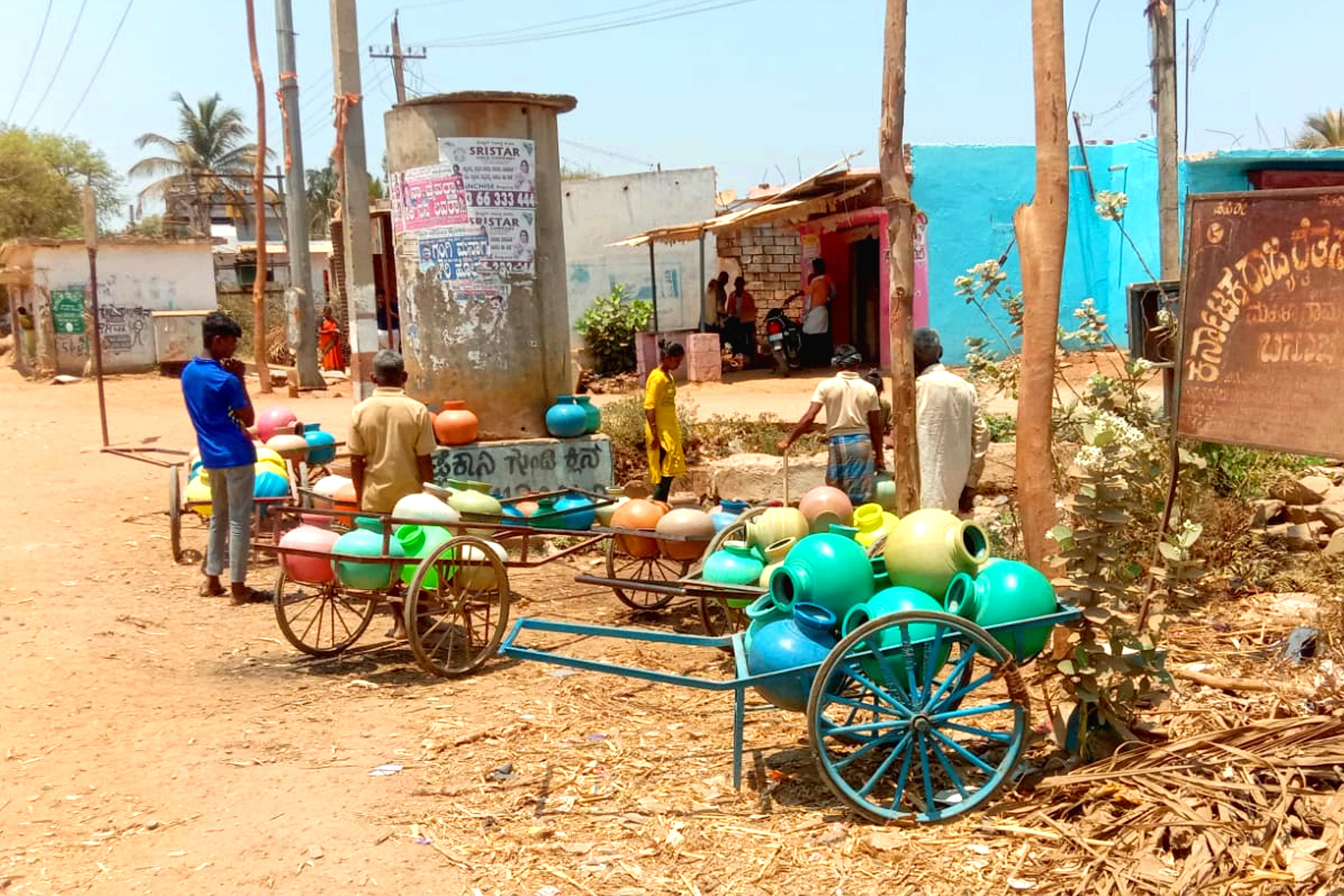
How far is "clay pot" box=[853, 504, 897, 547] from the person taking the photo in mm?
5676

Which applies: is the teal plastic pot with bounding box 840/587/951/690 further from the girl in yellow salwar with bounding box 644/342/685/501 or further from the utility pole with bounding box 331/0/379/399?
the utility pole with bounding box 331/0/379/399

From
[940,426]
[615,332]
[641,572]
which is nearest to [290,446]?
[641,572]

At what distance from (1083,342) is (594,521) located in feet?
11.4

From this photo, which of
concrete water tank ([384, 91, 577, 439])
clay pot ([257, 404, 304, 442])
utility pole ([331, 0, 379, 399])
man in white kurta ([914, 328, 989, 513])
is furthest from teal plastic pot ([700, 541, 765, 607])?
utility pole ([331, 0, 379, 399])

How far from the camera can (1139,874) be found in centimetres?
358

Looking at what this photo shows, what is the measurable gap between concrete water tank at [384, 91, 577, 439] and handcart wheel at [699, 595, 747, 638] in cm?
374

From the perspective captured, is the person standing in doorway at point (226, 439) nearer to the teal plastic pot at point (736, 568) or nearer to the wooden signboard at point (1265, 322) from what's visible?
the teal plastic pot at point (736, 568)

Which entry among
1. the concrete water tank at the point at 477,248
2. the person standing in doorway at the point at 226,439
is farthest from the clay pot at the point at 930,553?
the concrete water tank at the point at 477,248

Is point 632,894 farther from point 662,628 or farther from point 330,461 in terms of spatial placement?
point 330,461

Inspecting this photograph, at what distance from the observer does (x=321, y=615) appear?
665 cm

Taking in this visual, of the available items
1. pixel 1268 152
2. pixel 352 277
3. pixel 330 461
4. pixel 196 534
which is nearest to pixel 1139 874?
pixel 330 461

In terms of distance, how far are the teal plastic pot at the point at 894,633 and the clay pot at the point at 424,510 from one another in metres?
2.83

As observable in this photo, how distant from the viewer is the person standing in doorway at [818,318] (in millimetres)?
20875

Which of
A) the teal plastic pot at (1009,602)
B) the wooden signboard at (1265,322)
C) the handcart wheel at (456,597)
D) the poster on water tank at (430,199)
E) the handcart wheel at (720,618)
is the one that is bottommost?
the handcart wheel at (720,618)
